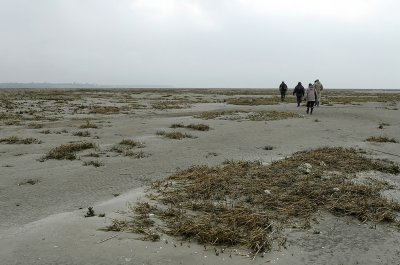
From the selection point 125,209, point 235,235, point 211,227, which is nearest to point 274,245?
point 235,235

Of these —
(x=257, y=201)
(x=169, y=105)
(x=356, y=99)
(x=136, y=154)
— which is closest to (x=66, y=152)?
(x=136, y=154)

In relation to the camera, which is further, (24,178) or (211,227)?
(24,178)

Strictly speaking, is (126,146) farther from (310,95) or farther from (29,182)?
(310,95)

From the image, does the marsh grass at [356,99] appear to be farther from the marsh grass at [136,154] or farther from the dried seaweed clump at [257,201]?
the dried seaweed clump at [257,201]

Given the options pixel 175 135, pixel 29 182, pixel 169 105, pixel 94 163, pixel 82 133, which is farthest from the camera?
pixel 169 105

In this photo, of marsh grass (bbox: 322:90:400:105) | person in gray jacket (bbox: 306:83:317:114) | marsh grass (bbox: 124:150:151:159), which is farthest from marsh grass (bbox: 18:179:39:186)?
marsh grass (bbox: 322:90:400:105)

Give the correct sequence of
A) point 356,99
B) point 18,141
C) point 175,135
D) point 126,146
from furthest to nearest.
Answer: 1. point 356,99
2. point 175,135
3. point 18,141
4. point 126,146

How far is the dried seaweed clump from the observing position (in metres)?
5.09

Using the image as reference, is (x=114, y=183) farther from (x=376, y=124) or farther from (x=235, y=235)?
(x=376, y=124)

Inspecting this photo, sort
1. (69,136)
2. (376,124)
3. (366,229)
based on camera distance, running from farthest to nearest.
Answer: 1. (376,124)
2. (69,136)
3. (366,229)

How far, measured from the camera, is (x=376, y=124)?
19.4 metres

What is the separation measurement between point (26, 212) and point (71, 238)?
5.88ft

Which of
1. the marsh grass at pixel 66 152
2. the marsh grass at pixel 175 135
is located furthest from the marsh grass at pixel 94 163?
the marsh grass at pixel 175 135

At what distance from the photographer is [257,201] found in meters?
6.38
